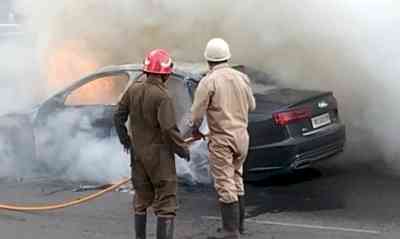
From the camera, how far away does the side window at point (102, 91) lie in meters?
9.18

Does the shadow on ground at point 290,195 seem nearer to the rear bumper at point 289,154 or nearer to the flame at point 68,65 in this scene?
the rear bumper at point 289,154

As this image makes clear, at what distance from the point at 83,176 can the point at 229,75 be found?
3.29m

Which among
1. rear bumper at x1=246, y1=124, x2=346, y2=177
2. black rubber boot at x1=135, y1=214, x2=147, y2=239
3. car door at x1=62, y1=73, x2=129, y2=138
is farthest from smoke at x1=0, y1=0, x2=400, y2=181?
black rubber boot at x1=135, y1=214, x2=147, y2=239

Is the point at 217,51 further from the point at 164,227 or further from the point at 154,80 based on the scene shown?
the point at 164,227

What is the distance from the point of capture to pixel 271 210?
7793mm

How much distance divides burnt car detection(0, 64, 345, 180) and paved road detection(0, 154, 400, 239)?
1.20 feet

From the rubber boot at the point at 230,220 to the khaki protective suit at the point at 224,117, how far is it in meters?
0.06

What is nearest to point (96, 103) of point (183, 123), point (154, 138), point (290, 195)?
point (183, 123)

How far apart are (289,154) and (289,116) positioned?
0.40 metres

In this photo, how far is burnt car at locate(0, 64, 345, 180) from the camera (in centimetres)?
834

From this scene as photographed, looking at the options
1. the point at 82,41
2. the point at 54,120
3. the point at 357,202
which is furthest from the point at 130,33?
the point at 357,202

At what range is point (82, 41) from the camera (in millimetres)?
11430

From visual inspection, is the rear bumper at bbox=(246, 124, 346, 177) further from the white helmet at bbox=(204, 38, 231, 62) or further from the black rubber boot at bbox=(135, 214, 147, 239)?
the black rubber boot at bbox=(135, 214, 147, 239)

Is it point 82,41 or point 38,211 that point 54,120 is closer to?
point 38,211
